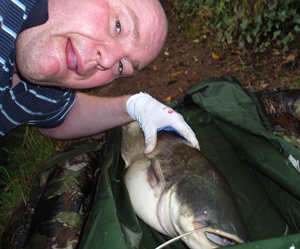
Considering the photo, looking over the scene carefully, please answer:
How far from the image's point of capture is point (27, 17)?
1.42 metres

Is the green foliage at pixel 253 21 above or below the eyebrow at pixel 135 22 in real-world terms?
below

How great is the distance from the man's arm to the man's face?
0.62 metres

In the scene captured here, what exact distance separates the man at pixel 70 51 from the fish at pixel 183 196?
0.22m

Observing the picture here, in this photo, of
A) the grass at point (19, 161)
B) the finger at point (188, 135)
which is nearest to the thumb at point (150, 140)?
the finger at point (188, 135)

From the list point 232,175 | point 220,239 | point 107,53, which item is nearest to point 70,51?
point 107,53

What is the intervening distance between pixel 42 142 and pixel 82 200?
1.35 metres

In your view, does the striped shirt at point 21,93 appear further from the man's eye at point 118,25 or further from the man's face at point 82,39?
the man's eye at point 118,25

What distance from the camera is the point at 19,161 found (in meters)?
2.91

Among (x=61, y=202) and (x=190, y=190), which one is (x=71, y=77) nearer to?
(x=61, y=202)

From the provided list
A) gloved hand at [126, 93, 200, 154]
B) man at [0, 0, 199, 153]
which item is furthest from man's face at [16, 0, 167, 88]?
gloved hand at [126, 93, 200, 154]

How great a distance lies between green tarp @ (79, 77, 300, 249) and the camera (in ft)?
4.94

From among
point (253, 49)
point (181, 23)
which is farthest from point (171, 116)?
point (181, 23)

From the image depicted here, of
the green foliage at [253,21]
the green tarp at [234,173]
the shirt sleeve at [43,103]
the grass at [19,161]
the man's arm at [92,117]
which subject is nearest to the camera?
the green tarp at [234,173]

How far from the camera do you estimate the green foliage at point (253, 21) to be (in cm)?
334
